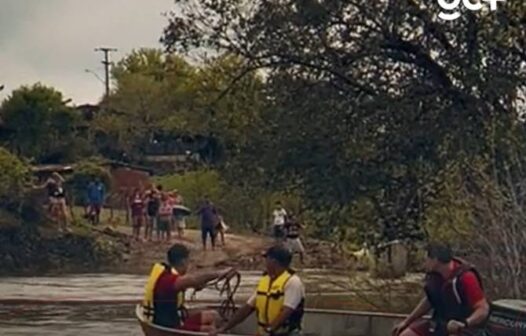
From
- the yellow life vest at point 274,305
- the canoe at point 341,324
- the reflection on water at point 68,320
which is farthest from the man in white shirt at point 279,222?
the yellow life vest at point 274,305

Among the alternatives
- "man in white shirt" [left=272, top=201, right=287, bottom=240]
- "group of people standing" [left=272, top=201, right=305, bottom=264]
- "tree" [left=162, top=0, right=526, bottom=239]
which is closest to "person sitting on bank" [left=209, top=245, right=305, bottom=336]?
"tree" [left=162, top=0, right=526, bottom=239]

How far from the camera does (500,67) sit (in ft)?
77.3

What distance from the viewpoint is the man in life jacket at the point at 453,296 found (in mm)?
13648

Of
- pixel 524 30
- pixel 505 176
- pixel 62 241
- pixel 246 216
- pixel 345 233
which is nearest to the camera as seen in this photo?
pixel 505 176

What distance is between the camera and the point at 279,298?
14.4m

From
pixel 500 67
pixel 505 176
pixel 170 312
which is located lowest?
pixel 170 312

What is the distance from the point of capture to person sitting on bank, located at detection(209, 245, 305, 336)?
46.7 feet

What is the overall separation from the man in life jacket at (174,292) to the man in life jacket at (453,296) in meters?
2.80

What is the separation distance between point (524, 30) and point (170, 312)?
30.5 ft

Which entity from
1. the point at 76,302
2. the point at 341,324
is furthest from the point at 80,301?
the point at 341,324

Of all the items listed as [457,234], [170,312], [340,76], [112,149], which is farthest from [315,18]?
[112,149]

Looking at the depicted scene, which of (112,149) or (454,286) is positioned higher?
(112,149)

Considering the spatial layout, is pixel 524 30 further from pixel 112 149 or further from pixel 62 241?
pixel 112 149

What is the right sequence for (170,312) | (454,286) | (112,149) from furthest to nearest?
(112,149) → (170,312) → (454,286)
